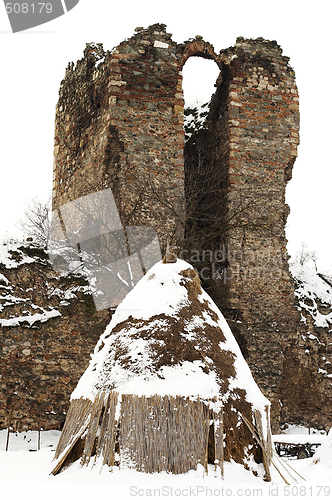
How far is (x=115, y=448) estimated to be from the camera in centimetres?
275

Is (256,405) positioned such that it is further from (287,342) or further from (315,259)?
(315,259)

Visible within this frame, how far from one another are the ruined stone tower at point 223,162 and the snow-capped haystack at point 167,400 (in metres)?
5.83

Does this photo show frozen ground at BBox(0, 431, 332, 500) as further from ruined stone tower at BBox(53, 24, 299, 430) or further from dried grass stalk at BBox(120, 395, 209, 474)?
ruined stone tower at BBox(53, 24, 299, 430)

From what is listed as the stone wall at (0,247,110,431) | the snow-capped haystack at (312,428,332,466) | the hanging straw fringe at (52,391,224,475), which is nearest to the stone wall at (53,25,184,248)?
the stone wall at (0,247,110,431)

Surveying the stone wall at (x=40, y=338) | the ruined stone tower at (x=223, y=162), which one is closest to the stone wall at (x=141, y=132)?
the ruined stone tower at (x=223, y=162)

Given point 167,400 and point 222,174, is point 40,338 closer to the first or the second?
point 222,174

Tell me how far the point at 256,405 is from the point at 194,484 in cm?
64

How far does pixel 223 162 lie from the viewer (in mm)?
9984

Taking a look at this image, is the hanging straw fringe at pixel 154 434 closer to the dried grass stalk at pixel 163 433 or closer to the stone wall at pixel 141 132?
the dried grass stalk at pixel 163 433

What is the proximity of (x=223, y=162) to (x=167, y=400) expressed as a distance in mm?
7773

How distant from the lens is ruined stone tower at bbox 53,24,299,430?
935 cm

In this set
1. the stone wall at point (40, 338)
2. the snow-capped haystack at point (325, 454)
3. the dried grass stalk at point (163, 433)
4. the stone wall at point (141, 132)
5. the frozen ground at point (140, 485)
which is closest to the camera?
the frozen ground at point (140, 485)

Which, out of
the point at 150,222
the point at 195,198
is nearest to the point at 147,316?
the point at 150,222

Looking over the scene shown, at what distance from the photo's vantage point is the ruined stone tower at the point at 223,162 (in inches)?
368
